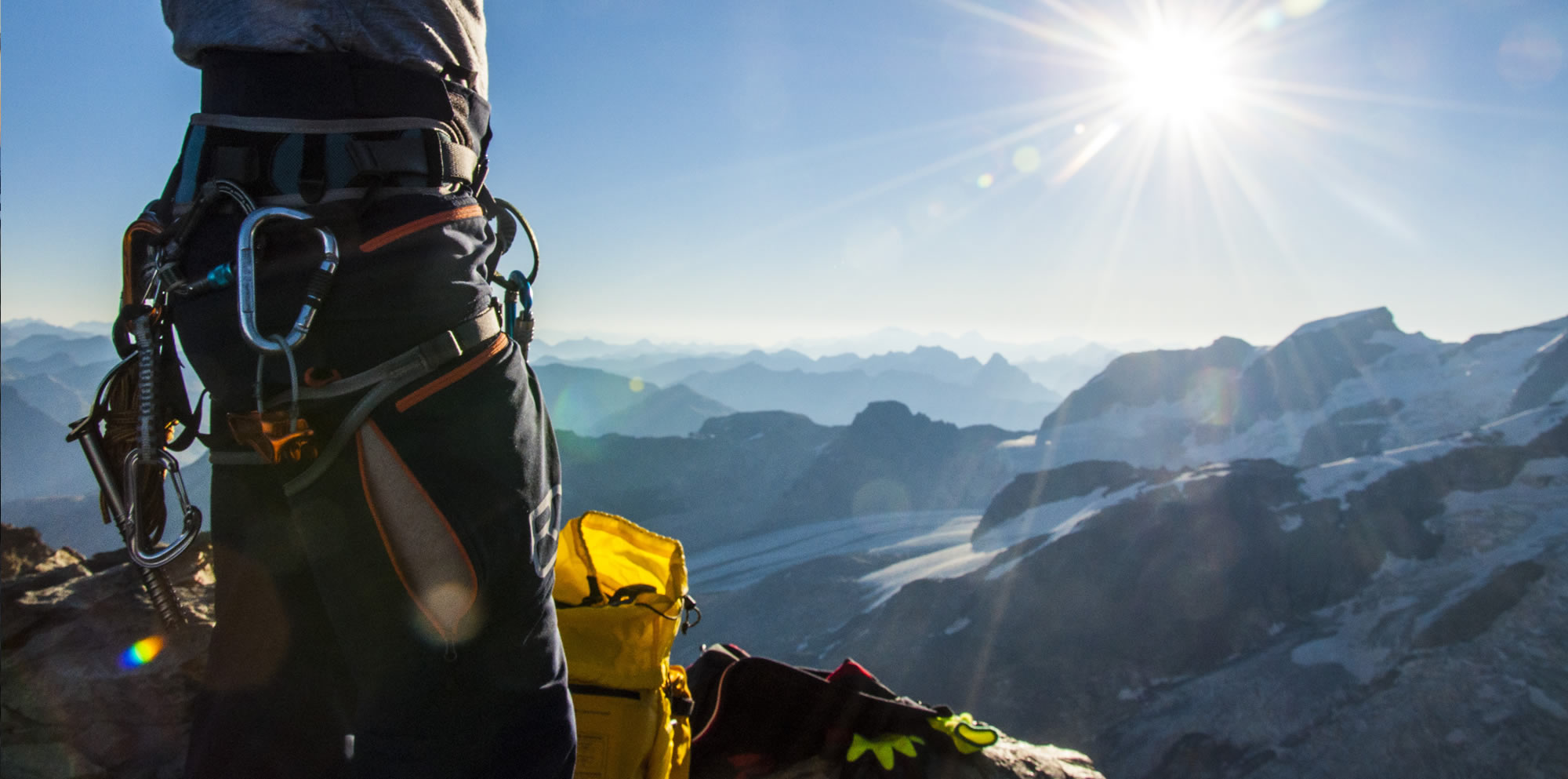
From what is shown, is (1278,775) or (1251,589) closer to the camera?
(1278,775)

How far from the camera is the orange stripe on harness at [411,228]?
2072 mm

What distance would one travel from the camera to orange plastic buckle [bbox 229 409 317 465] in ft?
6.48

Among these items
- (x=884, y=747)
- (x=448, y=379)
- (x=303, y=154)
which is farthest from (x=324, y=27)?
(x=884, y=747)

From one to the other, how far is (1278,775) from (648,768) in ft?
193

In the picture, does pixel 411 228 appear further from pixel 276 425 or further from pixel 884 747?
pixel 884 747

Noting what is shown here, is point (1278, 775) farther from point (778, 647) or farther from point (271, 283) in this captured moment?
point (271, 283)

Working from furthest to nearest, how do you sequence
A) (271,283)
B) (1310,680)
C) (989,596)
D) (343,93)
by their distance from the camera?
(989,596) < (1310,680) < (343,93) < (271,283)

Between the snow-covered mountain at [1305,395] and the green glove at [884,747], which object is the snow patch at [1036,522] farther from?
the green glove at [884,747]

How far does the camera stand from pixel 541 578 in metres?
2.30

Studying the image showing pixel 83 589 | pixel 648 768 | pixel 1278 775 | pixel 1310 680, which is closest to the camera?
pixel 648 768

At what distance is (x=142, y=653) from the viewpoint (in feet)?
15.0

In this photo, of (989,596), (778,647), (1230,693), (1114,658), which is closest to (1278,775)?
(1230,693)

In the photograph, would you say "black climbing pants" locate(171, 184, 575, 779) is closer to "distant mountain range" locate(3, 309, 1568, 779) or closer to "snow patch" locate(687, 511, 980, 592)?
"distant mountain range" locate(3, 309, 1568, 779)

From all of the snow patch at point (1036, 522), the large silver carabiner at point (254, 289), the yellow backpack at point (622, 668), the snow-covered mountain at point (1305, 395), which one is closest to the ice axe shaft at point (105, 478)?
the large silver carabiner at point (254, 289)
